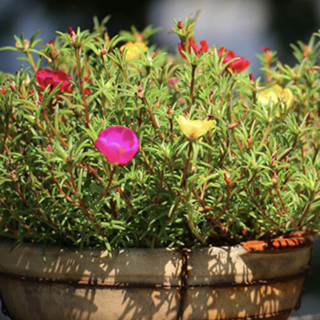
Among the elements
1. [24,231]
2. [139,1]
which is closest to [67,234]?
[24,231]

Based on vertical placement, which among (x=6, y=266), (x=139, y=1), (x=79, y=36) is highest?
(x=139, y=1)

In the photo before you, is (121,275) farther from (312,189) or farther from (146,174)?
(312,189)

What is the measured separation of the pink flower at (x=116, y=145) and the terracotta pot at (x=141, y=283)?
0.18 meters

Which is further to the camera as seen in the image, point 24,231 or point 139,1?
point 139,1

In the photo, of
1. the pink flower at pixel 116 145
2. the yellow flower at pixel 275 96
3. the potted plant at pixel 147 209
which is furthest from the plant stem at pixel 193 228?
the yellow flower at pixel 275 96

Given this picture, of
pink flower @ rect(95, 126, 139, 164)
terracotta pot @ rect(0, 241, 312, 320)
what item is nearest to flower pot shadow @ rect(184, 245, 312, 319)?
terracotta pot @ rect(0, 241, 312, 320)

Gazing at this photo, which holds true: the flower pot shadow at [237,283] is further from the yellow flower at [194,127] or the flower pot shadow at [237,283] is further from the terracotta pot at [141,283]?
the yellow flower at [194,127]

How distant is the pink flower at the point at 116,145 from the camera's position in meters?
0.53

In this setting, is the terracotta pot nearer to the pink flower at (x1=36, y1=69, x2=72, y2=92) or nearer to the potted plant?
the potted plant

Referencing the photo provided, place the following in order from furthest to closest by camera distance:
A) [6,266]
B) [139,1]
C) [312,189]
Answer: [139,1] < [6,266] < [312,189]

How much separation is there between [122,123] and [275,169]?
0.21 meters

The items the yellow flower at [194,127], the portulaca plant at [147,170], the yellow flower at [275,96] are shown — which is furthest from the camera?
the yellow flower at [275,96]

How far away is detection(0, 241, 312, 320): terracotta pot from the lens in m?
0.66

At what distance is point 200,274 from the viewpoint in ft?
2.20
